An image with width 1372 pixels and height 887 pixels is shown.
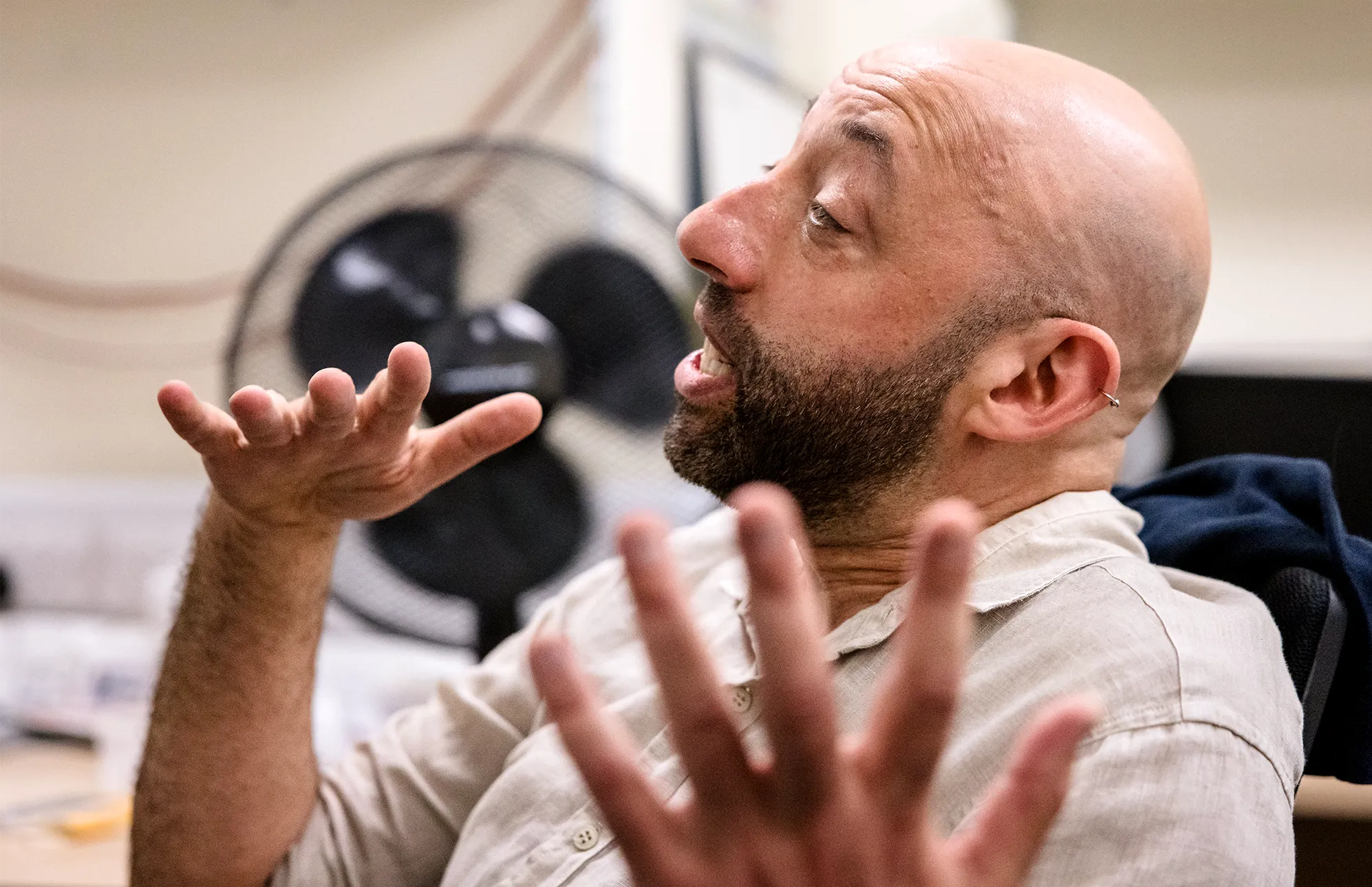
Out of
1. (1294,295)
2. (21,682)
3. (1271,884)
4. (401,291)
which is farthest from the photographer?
(1294,295)

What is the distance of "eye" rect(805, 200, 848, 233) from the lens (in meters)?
1.01

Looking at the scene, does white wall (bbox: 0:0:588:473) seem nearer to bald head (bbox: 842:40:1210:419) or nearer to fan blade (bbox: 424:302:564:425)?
fan blade (bbox: 424:302:564:425)

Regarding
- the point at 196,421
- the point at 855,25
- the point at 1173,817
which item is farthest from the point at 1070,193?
the point at 855,25

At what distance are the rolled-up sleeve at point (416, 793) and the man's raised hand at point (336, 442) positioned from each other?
0.25 m

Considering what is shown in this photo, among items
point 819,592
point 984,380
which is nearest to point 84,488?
point 819,592

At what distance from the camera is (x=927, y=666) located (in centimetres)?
45

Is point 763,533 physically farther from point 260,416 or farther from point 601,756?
point 260,416

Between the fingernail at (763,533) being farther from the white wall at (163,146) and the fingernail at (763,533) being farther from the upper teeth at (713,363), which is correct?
the white wall at (163,146)

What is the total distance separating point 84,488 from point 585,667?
1629 millimetres

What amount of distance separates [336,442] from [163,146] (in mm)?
1698

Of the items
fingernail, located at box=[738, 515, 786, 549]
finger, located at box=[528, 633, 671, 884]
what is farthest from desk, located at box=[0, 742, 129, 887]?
fingernail, located at box=[738, 515, 786, 549]

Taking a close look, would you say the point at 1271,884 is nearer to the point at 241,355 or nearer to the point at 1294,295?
the point at 241,355

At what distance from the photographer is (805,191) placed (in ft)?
3.47

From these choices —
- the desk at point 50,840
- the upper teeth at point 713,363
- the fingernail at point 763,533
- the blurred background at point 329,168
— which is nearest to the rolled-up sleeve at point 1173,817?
the fingernail at point 763,533
